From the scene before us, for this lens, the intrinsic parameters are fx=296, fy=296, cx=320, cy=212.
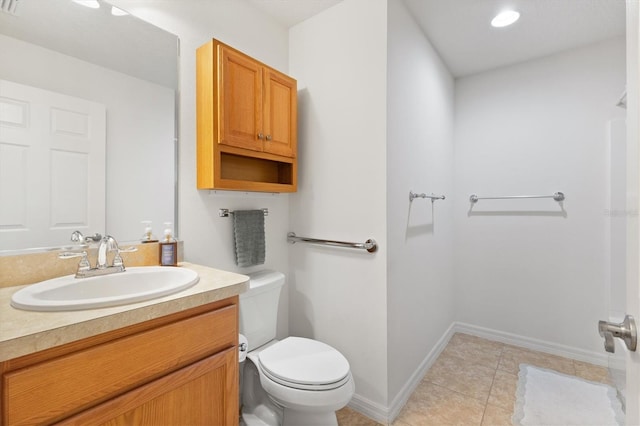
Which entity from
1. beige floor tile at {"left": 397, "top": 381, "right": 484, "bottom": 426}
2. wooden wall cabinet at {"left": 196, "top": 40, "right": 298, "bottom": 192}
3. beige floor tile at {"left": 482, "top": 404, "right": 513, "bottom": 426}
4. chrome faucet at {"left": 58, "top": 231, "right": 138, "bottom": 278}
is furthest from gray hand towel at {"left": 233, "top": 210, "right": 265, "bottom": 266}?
beige floor tile at {"left": 482, "top": 404, "right": 513, "bottom": 426}

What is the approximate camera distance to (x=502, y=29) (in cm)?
203

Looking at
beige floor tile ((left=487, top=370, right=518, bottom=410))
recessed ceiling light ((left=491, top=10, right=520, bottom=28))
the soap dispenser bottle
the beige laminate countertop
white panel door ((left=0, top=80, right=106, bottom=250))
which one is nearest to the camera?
the beige laminate countertop

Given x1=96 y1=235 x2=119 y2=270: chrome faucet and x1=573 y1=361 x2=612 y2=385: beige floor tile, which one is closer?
x1=96 y1=235 x2=119 y2=270: chrome faucet

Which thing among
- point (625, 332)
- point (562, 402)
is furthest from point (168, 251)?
point (562, 402)

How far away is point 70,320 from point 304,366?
0.92m

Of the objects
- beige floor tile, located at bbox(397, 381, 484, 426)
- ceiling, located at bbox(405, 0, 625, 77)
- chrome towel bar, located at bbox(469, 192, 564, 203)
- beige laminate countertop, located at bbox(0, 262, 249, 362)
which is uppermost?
ceiling, located at bbox(405, 0, 625, 77)

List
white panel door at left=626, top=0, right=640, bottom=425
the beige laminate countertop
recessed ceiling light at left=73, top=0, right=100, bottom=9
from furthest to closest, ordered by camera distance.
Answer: recessed ceiling light at left=73, top=0, right=100, bottom=9, the beige laminate countertop, white panel door at left=626, top=0, right=640, bottom=425

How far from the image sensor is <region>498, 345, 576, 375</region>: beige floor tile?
85.0 inches

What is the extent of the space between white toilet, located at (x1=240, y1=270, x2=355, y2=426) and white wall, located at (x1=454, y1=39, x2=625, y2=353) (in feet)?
6.20

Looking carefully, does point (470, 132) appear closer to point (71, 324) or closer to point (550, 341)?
point (550, 341)

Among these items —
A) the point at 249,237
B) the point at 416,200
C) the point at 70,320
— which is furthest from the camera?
the point at 416,200

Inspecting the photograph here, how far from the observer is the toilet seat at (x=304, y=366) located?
1.24 meters

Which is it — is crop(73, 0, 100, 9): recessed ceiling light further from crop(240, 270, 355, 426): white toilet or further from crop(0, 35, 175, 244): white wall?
crop(240, 270, 355, 426): white toilet

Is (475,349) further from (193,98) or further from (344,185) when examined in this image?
(193,98)
